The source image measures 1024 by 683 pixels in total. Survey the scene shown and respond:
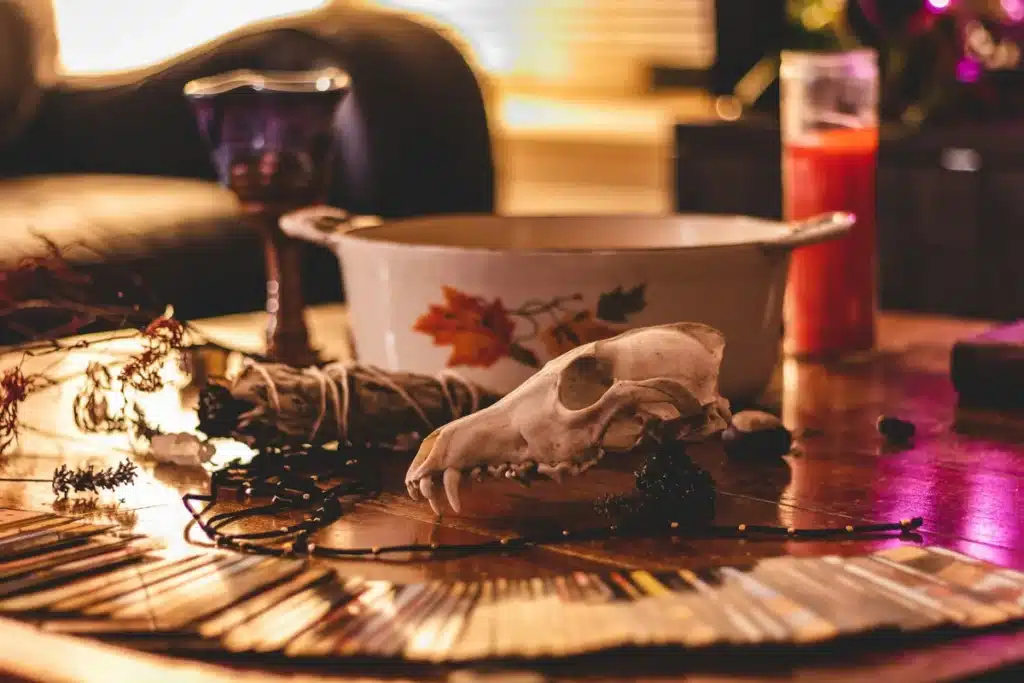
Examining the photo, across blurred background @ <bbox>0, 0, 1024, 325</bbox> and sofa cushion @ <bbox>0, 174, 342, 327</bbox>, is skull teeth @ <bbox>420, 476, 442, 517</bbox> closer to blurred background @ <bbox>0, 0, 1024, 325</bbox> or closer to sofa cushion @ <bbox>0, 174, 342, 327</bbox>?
sofa cushion @ <bbox>0, 174, 342, 327</bbox>

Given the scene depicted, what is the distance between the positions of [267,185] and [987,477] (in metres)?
0.60

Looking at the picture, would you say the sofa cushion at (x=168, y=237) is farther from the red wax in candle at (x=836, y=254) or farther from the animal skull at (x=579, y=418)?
the animal skull at (x=579, y=418)

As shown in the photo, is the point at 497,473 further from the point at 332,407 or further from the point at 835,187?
the point at 835,187

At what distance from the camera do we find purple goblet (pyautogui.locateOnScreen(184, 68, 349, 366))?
1.08 meters

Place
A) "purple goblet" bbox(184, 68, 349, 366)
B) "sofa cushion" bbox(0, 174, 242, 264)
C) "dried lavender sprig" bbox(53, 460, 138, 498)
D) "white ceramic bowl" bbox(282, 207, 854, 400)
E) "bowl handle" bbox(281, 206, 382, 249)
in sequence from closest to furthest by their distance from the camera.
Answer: "dried lavender sprig" bbox(53, 460, 138, 498)
"white ceramic bowl" bbox(282, 207, 854, 400)
"bowl handle" bbox(281, 206, 382, 249)
"purple goblet" bbox(184, 68, 349, 366)
"sofa cushion" bbox(0, 174, 242, 264)

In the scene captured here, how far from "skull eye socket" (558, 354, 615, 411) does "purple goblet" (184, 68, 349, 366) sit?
42 cm

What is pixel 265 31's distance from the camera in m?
2.06

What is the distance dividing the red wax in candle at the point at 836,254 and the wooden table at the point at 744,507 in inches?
4.6

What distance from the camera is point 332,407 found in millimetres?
794

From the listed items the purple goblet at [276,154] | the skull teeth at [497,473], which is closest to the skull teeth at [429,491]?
the skull teeth at [497,473]

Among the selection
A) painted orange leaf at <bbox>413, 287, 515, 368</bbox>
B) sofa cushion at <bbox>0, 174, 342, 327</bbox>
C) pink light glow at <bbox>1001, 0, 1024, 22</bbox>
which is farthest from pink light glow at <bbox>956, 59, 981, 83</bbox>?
painted orange leaf at <bbox>413, 287, 515, 368</bbox>

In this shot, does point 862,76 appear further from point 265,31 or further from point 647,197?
point 647,197

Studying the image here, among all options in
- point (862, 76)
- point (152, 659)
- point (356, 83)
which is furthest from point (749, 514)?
point (356, 83)

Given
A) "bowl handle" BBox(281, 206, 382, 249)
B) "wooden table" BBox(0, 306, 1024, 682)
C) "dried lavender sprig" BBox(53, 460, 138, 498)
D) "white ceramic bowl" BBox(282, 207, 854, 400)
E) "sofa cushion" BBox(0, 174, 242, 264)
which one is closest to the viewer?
"wooden table" BBox(0, 306, 1024, 682)
